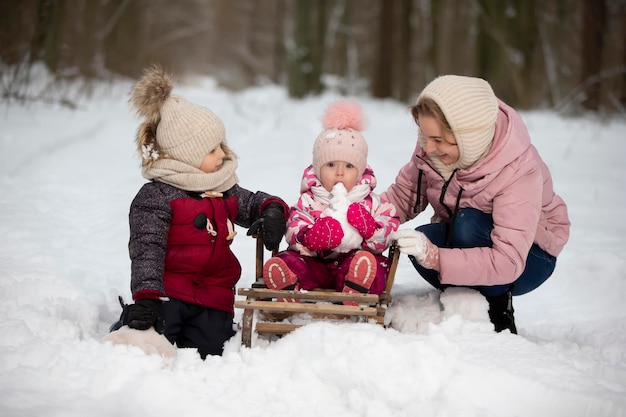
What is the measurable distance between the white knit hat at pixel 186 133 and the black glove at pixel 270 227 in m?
0.36

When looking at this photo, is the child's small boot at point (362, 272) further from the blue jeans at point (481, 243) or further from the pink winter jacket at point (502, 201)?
the blue jeans at point (481, 243)

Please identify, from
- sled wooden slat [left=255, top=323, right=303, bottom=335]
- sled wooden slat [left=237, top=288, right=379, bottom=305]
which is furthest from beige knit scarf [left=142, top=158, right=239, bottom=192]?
sled wooden slat [left=255, top=323, right=303, bottom=335]

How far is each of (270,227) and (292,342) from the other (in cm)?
57

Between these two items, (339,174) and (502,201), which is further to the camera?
(339,174)

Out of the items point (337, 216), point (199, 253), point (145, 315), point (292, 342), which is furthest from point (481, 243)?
point (145, 315)

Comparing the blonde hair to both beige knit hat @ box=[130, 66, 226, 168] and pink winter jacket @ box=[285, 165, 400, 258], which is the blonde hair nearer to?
pink winter jacket @ box=[285, 165, 400, 258]

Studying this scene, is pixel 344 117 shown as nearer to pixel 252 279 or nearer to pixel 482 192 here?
pixel 482 192

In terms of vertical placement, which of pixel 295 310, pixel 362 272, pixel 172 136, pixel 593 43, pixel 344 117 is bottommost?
pixel 295 310

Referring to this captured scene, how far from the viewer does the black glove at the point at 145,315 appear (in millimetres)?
2371

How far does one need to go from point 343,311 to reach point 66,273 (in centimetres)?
178

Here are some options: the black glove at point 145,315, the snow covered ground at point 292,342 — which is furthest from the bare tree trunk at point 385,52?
the black glove at point 145,315

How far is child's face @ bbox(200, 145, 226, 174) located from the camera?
110 inches

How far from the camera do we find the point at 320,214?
298cm

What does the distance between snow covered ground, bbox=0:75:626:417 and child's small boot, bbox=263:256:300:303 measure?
246 mm
